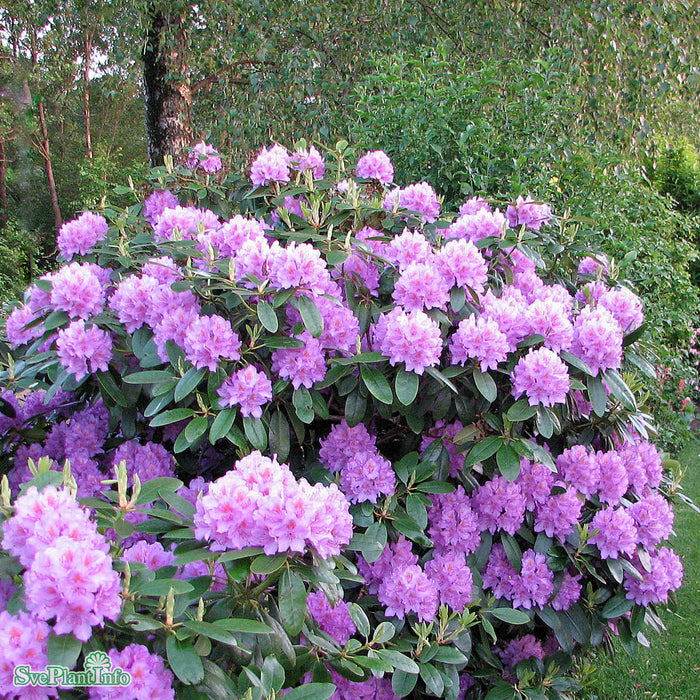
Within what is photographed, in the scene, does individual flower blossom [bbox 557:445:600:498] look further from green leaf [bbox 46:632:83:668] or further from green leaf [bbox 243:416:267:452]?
green leaf [bbox 46:632:83:668]

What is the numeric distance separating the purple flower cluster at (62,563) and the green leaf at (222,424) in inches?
19.9

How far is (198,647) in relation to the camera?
100 centimetres

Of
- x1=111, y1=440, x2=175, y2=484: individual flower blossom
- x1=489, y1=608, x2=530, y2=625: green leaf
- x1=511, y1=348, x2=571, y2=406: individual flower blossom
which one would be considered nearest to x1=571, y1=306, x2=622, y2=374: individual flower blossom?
x1=511, y1=348, x2=571, y2=406: individual flower blossom

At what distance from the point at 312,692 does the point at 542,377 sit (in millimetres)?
851

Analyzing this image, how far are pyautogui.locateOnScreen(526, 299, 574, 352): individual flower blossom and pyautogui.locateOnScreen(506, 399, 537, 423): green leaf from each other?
0.16 meters

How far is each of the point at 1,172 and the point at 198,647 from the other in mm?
18234

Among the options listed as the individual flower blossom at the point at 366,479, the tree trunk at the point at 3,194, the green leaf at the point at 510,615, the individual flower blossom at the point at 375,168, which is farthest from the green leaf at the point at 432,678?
the tree trunk at the point at 3,194

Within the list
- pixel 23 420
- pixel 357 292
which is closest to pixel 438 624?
pixel 357 292

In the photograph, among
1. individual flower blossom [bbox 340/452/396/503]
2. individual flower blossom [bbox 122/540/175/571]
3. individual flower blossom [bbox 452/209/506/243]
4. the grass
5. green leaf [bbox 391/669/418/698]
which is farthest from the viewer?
the grass

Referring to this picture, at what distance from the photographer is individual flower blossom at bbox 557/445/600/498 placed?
5.73 feet

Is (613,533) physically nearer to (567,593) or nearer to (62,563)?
(567,593)

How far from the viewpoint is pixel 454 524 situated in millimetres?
1670

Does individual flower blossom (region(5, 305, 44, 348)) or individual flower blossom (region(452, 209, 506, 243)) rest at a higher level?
individual flower blossom (region(452, 209, 506, 243))

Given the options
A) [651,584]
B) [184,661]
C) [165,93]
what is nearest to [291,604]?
[184,661]
